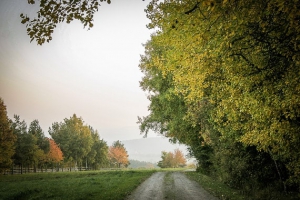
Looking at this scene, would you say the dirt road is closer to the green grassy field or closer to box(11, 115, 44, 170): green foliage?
the green grassy field

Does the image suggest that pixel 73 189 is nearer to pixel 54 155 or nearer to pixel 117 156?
pixel 54 155

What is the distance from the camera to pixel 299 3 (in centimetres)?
425

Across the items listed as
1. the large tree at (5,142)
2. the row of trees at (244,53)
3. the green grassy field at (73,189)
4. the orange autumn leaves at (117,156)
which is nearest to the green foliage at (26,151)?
the large tree at (5,142)

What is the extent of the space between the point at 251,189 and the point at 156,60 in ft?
35.0

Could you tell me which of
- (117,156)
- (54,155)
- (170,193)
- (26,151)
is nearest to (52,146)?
(54,155)

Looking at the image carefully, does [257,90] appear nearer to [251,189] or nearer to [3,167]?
[251,189]

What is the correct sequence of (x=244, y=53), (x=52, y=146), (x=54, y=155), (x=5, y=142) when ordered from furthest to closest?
(x=52, y=146) < (x=54, y=155) < (x=5, y=142) < (x=244, y=53)

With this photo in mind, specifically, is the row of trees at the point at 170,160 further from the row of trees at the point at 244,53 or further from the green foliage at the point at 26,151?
the row of trees at the point at 244,53

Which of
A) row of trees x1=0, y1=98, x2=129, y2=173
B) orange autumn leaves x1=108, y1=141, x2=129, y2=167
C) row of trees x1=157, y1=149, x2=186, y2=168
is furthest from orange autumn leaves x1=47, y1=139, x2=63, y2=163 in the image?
row of trees x1=157, y1=149, x2=186, y2=168

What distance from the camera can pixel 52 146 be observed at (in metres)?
56.2

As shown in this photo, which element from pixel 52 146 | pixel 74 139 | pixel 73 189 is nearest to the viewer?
pixel 73 189

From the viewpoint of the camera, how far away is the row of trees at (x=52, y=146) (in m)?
33.0

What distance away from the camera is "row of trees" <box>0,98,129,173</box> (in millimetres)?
32969

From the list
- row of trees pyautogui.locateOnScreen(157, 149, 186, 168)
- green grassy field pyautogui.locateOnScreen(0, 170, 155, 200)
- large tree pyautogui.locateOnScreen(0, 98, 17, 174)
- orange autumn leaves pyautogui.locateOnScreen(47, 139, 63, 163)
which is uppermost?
large tree pyautogui.locateOnScreen(0, 98, 17, 174)
